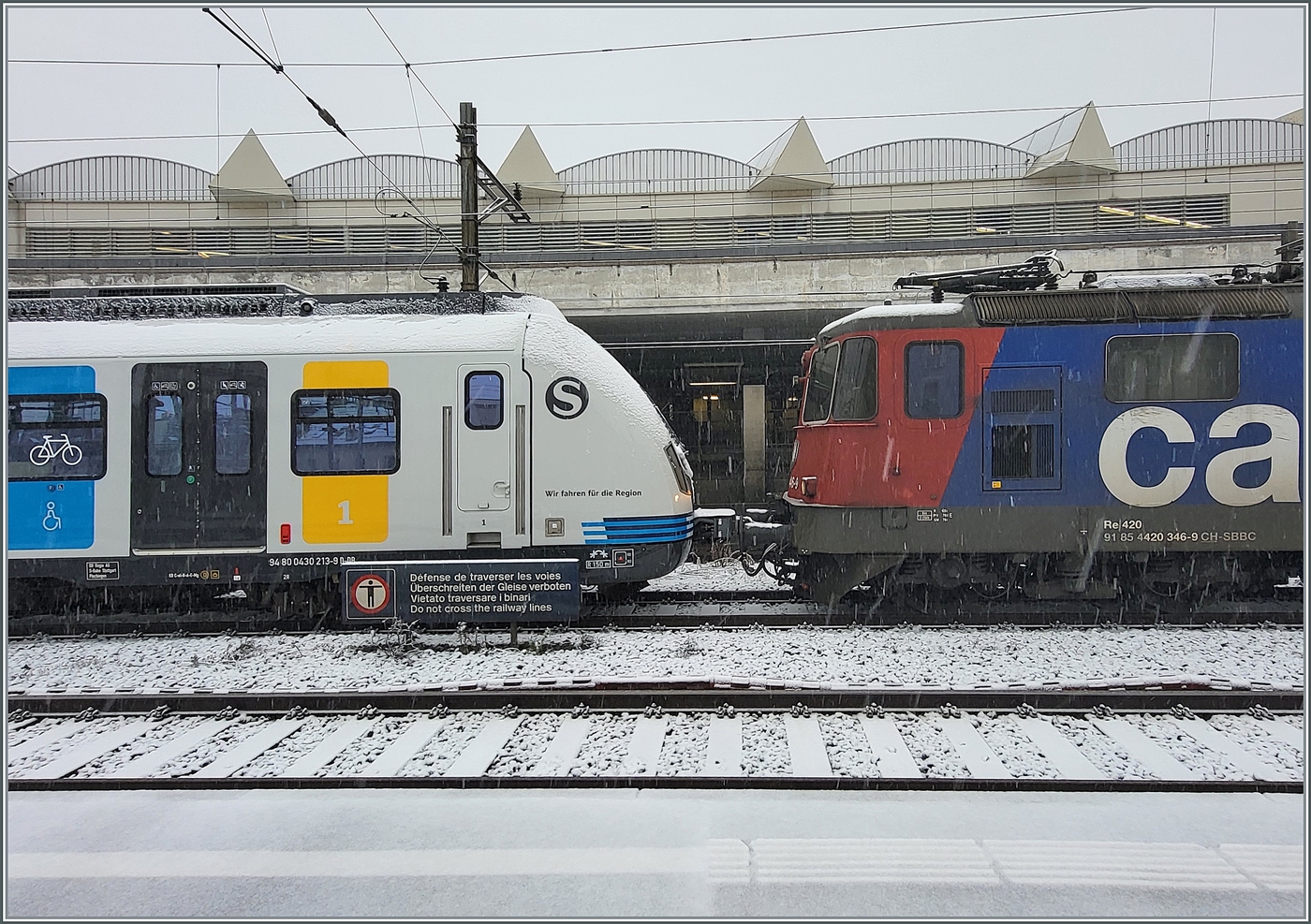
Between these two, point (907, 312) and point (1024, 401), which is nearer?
point (1024, 401)

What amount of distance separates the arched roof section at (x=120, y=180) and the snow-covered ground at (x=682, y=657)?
743 inches

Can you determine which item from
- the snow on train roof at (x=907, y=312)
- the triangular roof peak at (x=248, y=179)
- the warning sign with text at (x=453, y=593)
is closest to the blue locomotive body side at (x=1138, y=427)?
the snow on train roof at (x=907, y=312)

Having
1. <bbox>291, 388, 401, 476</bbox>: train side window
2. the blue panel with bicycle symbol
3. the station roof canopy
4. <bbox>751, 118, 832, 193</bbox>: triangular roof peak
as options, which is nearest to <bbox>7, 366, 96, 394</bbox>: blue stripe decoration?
the blue panel with bicycle symbol

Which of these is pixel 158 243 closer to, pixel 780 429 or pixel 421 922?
pixel 780 429

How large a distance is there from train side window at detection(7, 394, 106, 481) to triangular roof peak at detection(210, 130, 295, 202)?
552 inches

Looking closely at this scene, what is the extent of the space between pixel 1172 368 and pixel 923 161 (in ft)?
57.6

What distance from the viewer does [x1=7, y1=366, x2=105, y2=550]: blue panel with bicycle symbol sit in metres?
8.33

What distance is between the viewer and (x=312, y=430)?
8.38 m

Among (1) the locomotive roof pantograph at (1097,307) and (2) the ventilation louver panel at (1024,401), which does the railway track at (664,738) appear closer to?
(2) the ventilation louver panel at (1024,401)

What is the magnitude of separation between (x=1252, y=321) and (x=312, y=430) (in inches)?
388

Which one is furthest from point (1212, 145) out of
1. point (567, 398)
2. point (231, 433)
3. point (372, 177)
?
point (231, 433)

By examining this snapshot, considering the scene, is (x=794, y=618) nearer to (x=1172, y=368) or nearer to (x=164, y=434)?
(x=1172, y=368)

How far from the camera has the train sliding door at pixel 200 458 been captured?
838 centimetres

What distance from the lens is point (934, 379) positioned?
856 cm
